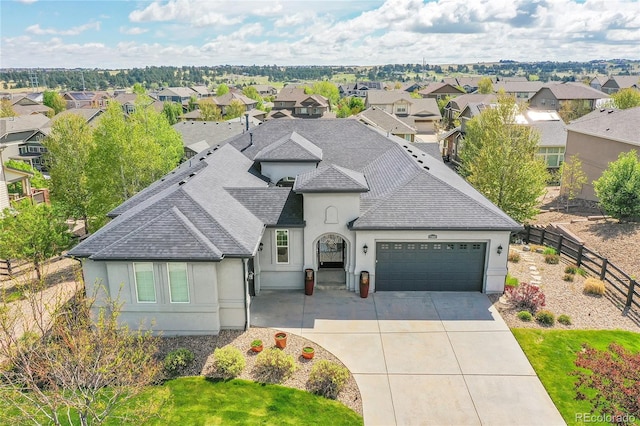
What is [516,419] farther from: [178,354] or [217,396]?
[178,354]

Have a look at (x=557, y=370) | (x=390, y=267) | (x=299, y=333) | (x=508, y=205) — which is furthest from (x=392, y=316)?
(x=508, y=205)

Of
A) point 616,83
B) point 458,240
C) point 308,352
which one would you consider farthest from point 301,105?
point 308,352

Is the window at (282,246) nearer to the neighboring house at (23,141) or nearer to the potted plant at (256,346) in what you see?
the potted plant at (256,346)

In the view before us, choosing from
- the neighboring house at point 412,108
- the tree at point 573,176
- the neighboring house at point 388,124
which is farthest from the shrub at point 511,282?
the neighboring house at point 412,108

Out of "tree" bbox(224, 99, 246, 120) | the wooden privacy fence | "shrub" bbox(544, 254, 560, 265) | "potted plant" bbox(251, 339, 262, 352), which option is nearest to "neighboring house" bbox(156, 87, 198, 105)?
"tree" bbox(224, 99, 246, 120)

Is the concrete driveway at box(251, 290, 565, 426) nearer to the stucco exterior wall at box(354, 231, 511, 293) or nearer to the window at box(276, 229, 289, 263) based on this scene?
the stucco exterior wall at box(354, 231, 511, 293)

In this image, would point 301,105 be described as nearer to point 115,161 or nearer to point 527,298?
point 115,161
